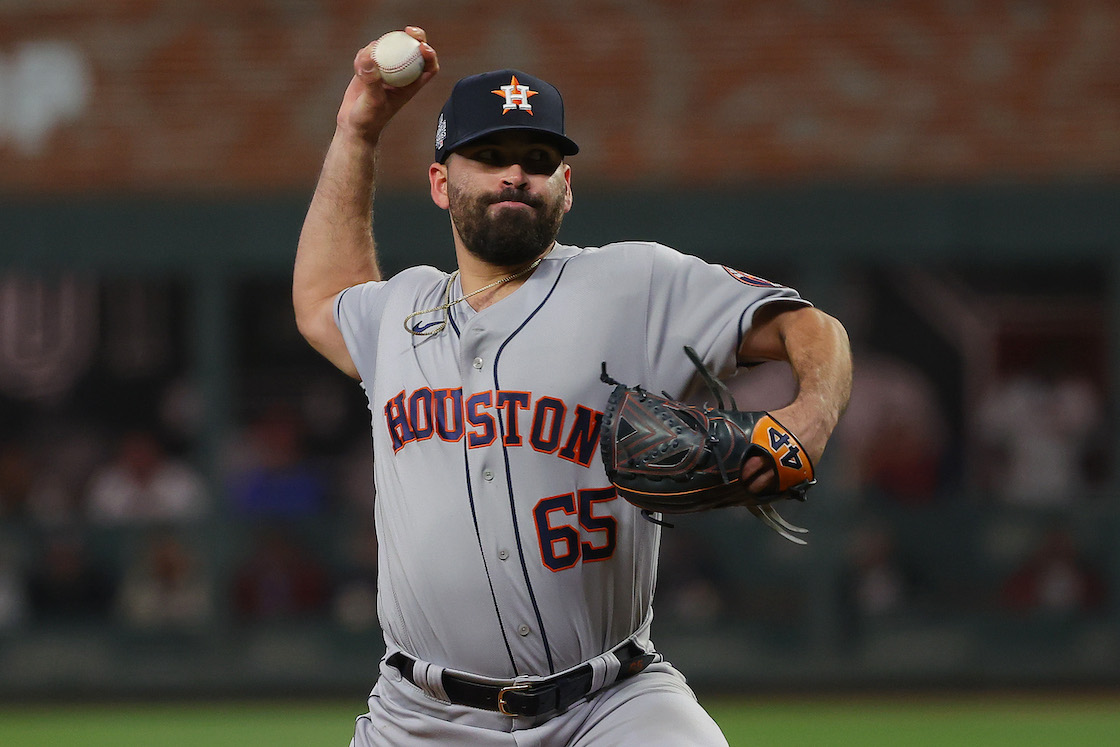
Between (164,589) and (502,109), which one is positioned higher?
(502,109)

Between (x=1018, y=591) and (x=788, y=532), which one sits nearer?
(x=788, y=532)

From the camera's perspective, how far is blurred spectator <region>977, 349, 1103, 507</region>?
886 cm

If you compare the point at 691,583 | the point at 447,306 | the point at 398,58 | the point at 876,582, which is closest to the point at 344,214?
the point at 398,58

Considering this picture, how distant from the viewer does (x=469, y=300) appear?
3.11 metres

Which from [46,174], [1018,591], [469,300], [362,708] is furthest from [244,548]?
[469,300]

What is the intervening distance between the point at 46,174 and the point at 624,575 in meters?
7.48

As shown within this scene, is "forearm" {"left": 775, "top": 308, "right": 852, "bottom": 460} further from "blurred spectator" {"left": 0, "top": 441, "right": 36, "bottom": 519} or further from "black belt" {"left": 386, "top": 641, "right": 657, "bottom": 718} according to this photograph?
"blurred spectator" {"left": 0, "top": 441, "right": 36, "bottom": 519}

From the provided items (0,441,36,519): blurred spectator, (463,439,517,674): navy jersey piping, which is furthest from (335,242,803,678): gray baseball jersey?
(0,441,36,519): blurred spectator

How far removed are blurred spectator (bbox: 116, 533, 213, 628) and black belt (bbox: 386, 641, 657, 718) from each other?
21.5 ft

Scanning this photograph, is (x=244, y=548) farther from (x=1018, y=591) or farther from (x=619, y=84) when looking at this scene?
(x=1018, y=591)

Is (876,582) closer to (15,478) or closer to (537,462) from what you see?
(15,478)

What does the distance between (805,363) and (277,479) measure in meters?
6.95

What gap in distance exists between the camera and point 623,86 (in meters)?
9.28

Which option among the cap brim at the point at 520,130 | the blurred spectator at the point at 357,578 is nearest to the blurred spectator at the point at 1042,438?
the blurred spectator at the point at 357,578
